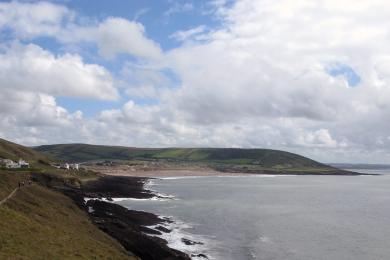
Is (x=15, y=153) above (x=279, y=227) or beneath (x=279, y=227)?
above

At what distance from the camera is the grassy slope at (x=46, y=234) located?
106 ft

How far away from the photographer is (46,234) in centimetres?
3850

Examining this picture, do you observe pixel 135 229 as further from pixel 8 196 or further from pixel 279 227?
pixel 279 227

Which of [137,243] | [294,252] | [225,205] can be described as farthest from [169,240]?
[225,205]

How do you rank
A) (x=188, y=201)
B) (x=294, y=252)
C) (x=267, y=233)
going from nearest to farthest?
(x=294, y=252) → (x=267, y=233) → (x=188, y=201)

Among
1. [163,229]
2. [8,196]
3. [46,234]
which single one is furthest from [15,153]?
[46,234]

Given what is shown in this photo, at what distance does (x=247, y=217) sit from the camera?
281ft

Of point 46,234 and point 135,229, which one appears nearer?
point 46,234

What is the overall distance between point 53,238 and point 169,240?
22.5 metres

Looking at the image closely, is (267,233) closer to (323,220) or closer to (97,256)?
(323,220)

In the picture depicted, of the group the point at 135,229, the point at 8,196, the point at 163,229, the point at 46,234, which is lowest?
the point at 163,229

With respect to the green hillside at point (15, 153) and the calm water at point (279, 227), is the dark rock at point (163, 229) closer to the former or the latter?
the calm water at point (279, 227)

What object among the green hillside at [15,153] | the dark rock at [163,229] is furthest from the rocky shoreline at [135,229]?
the green hillside at [15,153]

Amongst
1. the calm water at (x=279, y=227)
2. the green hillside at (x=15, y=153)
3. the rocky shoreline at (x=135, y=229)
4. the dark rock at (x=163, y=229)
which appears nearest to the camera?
the rocky shoreline at (x=135, y=229)
